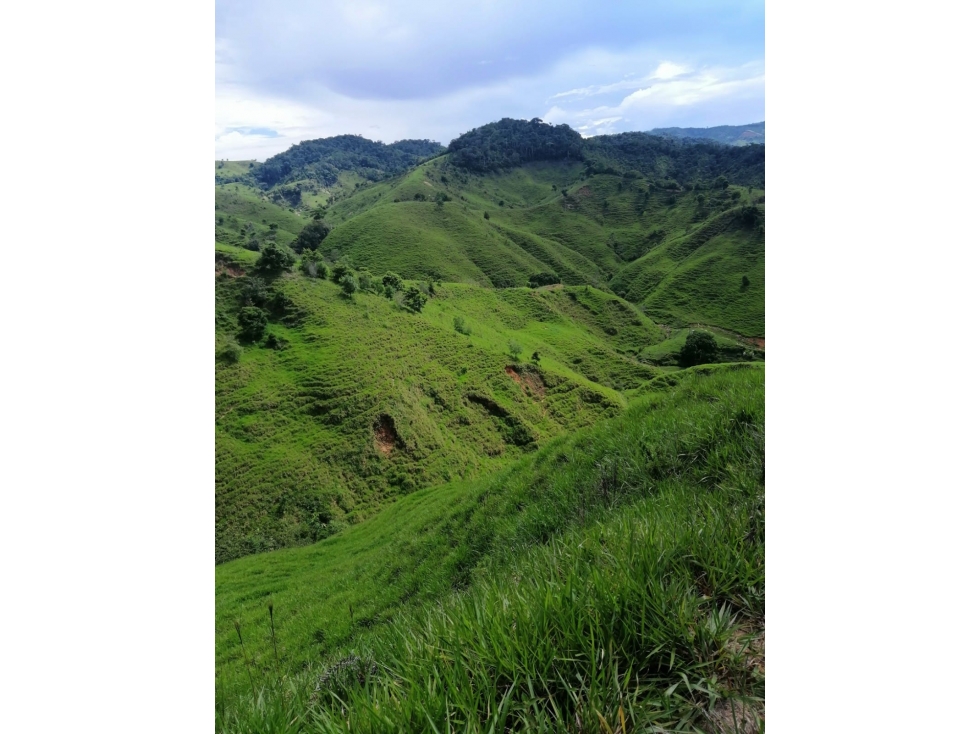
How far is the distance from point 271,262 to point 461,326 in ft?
42.5

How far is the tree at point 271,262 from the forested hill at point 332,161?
88.7 m

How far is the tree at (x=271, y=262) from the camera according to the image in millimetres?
28906

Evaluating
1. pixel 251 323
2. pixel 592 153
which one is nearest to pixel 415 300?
pixel 251 323

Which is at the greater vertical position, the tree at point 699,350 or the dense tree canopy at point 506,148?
the dense tree canopy at point 506,148

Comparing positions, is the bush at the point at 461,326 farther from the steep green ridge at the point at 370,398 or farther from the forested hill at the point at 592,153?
the forested hill at the point at 592,153

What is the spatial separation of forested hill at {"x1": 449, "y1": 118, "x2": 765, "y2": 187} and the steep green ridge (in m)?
40.4

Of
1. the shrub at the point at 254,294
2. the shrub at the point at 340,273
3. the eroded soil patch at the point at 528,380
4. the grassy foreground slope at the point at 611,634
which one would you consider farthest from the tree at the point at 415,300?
the grassy foreground slope at the point at 611,634

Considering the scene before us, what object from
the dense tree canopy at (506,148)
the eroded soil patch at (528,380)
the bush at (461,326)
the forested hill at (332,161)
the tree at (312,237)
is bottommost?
the eroded soil patch at (528,380)

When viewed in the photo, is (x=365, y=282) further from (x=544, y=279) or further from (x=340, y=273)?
(x=544, y=279)

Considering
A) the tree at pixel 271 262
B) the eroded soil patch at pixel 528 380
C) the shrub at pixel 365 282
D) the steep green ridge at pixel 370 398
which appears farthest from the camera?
the shrub at pixel 365 282

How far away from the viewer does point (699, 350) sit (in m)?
17.3

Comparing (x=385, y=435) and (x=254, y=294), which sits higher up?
(x=254, y=294)
